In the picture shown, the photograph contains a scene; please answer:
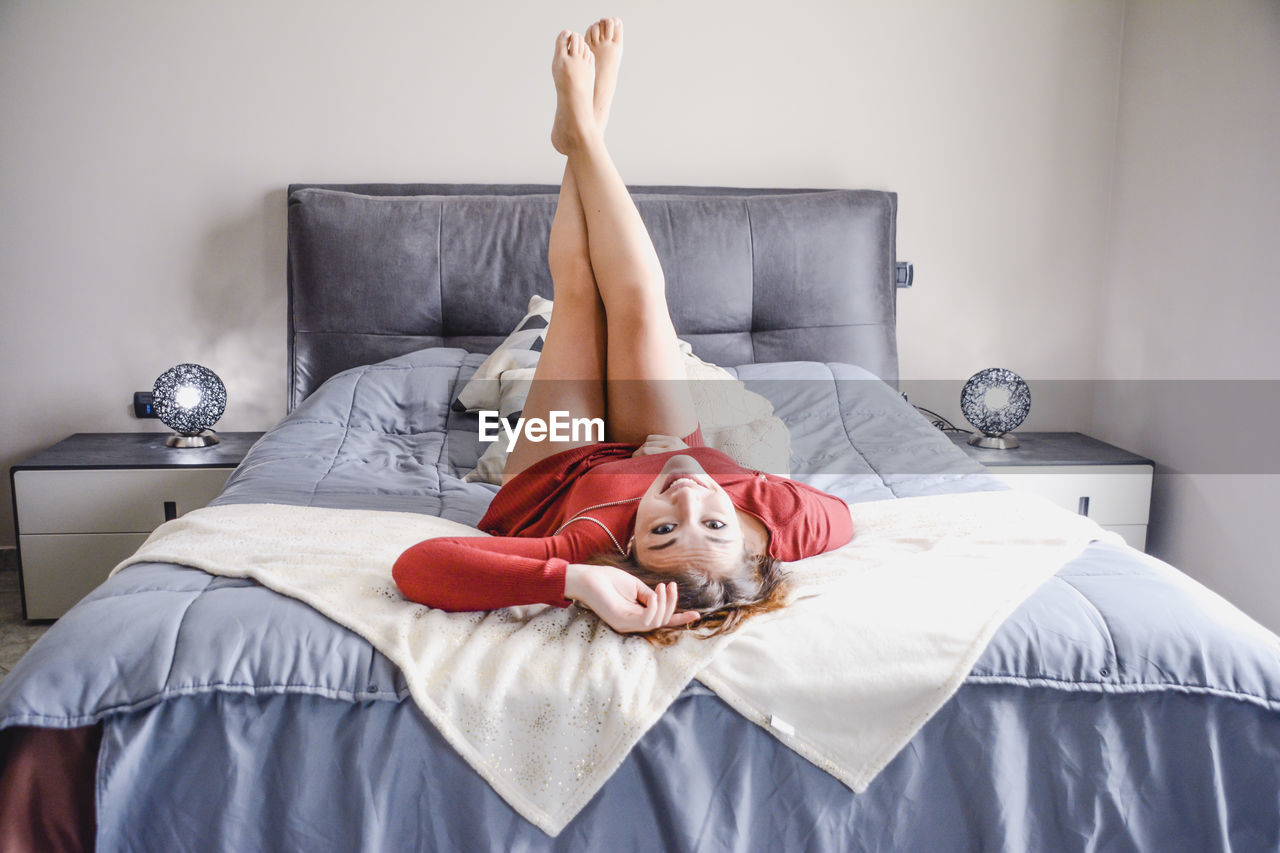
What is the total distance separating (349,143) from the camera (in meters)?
2.79

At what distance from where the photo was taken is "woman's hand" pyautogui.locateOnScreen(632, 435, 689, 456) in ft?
5.59

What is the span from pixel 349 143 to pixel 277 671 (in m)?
2.09

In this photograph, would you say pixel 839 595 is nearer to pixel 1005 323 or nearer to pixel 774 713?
pixel 774 713

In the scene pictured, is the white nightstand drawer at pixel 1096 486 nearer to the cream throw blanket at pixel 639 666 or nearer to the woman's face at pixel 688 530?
the cream throw blanket at pixel 639 666

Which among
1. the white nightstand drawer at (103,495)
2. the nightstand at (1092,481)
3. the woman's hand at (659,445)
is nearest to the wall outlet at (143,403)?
the white nightstand drawer at (103,495)

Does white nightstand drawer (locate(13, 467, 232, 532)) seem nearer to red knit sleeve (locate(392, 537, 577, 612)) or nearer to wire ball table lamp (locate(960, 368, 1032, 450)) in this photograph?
red knit sleeve (locate(392, 537, 577, 612))

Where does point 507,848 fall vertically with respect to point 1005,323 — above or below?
below

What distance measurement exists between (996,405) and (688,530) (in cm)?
174

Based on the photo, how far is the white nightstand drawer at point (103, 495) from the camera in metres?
2.37

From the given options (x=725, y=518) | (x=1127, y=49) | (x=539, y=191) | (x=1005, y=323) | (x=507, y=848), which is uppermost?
(x=1127, y=49)

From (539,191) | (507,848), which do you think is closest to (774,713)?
(507,848)

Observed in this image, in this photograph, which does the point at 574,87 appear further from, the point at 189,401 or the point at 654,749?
the point at 189,401

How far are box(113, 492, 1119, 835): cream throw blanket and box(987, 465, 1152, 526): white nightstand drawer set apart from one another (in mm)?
1345

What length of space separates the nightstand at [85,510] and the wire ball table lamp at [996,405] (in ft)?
6.74
